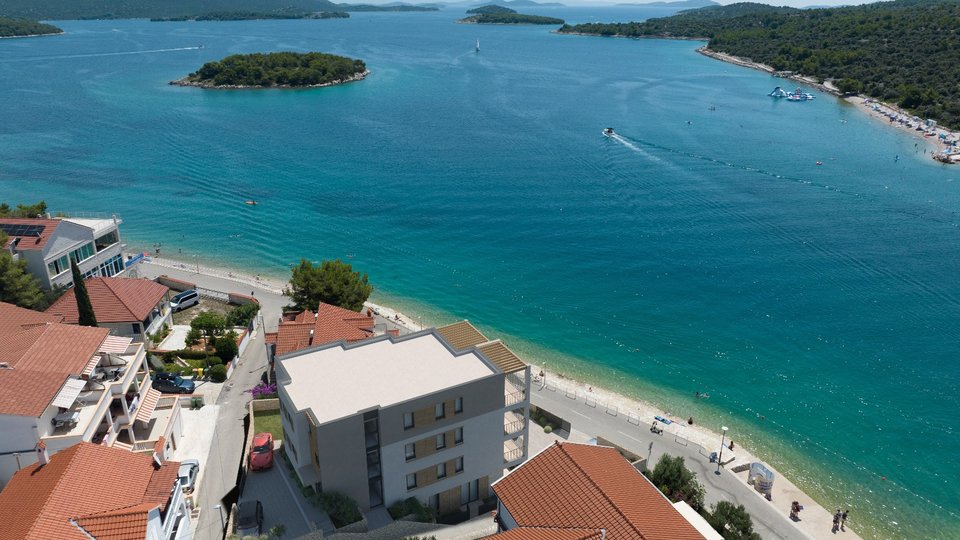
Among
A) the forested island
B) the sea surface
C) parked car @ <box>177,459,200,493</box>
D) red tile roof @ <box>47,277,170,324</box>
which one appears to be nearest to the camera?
parked car @ <box>177,459,200,493</box>

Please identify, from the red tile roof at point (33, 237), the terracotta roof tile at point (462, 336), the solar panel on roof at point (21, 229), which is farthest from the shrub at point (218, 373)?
the solar panel on roof at point (21, 229)

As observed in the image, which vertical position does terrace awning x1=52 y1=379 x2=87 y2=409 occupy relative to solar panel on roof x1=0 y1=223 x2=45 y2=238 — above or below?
below

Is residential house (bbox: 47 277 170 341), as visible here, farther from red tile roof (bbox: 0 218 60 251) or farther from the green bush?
the green bush

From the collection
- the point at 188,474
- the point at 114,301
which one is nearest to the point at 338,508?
the point at 188,474

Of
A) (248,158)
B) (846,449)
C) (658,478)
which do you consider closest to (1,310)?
(658,478)

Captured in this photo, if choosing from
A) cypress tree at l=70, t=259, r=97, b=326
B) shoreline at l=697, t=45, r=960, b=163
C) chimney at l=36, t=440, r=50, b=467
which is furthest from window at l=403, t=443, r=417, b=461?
shoreline at l=697, t=45, r=960, b=163
